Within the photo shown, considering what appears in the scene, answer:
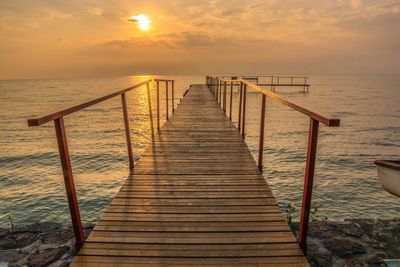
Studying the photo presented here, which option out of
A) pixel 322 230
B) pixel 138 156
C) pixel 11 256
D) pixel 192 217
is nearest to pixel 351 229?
pixel 322 230

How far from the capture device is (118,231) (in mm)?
2779

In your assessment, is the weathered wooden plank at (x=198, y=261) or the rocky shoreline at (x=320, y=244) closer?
the weathered wooden plank at (x=198, y=261)

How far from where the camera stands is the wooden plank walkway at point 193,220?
7.96 ft

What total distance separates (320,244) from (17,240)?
4604mm

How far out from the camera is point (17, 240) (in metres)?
4.50

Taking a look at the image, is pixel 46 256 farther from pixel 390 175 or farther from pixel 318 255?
pixel 390 175

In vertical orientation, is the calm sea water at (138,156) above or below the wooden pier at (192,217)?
below

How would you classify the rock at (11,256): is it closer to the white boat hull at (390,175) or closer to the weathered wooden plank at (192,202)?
the weathered wooden plank at (192,202)

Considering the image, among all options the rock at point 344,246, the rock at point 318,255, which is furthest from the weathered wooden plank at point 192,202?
the rock at point 344,246

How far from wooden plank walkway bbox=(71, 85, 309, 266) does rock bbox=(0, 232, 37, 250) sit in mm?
1985

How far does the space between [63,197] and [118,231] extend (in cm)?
926

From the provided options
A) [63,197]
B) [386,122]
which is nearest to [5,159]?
[63,197]

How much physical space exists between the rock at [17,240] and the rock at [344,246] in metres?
4.49

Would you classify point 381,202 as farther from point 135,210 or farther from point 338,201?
point 135,210
